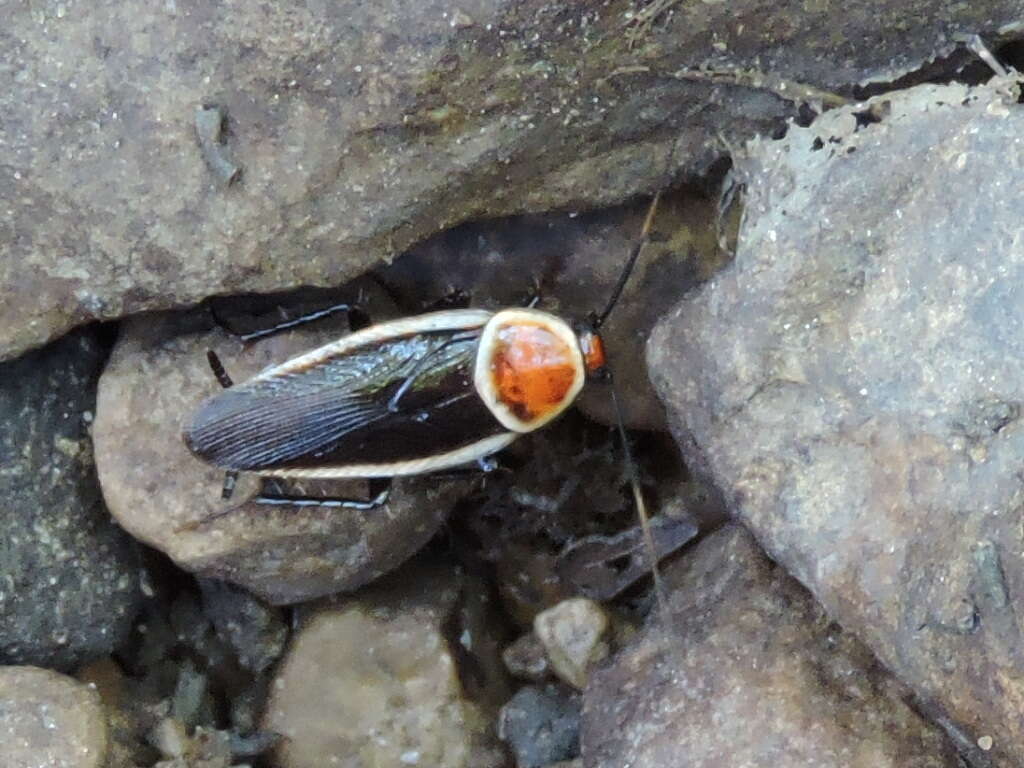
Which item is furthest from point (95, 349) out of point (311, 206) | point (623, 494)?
point (623, 494)

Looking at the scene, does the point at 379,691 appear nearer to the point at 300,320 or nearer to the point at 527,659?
the point at 527,659

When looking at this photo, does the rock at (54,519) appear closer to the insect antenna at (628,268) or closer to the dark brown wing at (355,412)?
the dark brown wing at (355,412)

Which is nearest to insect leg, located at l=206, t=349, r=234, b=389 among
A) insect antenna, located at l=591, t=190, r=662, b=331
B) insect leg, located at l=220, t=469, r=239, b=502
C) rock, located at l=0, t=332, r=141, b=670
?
insect leg, located at l=220, t=469, r=239, b=502

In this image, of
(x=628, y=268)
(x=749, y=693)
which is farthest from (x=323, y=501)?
(x=749, y=693)

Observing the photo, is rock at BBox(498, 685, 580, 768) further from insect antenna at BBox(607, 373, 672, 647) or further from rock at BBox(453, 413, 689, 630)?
insect antenna at BBox(607, 373, 672, 647)

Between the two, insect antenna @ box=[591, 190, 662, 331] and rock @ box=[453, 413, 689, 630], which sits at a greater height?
insect antenna @ box=[591, 190, 662, 331]

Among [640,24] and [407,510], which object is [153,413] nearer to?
[407,510]
